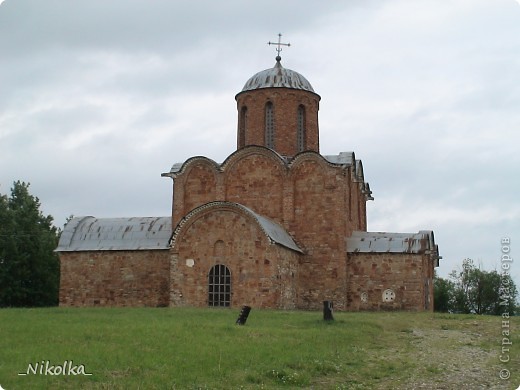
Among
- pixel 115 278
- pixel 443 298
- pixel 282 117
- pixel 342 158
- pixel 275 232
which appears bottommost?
pixel 443 298

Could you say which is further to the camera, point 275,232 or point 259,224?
point 275,232

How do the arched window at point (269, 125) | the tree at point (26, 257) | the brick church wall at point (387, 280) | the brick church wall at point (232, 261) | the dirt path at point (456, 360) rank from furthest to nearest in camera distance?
the tree at point (26, 257), the arched window at point (269, 125), the brick church wall at point (387, 280), the brick church wall at point (232, 261), the dirt path at point (456, 360)

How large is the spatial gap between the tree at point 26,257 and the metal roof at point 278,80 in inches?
574

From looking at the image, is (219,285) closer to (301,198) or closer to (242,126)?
(301,198)

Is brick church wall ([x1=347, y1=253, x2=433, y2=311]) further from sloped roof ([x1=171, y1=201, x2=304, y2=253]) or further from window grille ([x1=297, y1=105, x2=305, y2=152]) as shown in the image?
window grille ([x1=297, y1=105, x2=305, y2=152])

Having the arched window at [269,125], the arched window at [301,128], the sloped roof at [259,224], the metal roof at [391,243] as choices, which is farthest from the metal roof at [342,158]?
the sloped roof at [259,224]

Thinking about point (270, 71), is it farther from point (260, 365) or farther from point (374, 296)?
point (260, 365)

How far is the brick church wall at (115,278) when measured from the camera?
28.9 meters

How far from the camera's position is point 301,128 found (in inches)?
1228

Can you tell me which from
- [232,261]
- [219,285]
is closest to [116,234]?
[219,285]

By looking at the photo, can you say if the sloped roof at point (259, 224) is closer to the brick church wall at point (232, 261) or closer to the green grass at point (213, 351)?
the brick church wall at point (232, 261)

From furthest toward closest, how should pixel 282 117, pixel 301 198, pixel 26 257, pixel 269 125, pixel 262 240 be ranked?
pixel 26 257
pixel 269 125
pixel 282 117
pixel 301 198
pixel 262 240

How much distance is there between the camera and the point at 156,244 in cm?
2942

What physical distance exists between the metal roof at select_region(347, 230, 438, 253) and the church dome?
7016 millimetres
